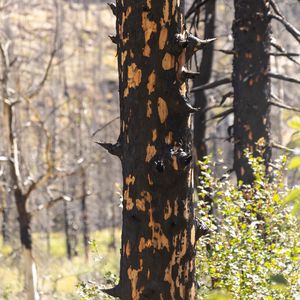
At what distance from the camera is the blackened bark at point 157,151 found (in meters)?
3.59

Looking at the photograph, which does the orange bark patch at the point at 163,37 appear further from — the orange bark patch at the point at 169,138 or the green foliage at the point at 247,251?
the green foliage at the point at 247,251

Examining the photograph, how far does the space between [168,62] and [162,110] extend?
28 cm

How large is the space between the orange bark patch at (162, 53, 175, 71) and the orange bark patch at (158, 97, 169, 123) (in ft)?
0.61

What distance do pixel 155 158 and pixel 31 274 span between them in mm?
8057

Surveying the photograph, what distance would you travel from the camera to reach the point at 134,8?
365 cm

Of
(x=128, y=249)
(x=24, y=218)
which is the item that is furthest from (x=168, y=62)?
(x=24, y=218)

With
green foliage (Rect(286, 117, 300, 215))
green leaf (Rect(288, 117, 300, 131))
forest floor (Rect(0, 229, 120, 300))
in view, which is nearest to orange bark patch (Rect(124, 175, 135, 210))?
green foliage (Rect(286, 117, 300, 215))

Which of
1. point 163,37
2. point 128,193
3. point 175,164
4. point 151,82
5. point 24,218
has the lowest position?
point 24,218

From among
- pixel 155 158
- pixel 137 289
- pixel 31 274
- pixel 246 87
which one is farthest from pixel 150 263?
pixel 31 274

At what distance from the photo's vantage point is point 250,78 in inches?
286

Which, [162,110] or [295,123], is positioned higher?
[162,110]

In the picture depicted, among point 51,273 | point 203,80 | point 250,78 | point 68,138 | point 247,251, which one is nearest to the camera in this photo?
point 247,251

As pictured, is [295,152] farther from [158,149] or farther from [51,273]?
[51,273]

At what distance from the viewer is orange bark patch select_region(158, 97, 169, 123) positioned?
3.59 m
